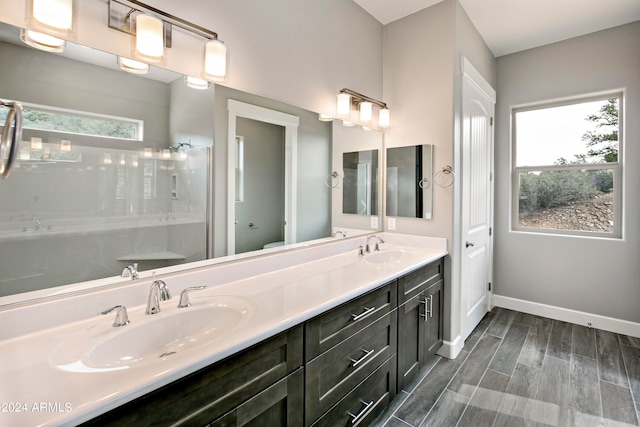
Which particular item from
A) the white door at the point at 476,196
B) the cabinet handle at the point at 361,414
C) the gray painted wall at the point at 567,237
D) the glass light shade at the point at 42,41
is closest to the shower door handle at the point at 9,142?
the glass light shade at the point at 42,41

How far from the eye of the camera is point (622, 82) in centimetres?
272

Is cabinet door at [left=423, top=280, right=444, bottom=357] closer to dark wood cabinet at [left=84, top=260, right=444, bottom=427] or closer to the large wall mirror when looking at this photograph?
dark wood cabinet at [left=84, top=260, right=444, bottom=427]

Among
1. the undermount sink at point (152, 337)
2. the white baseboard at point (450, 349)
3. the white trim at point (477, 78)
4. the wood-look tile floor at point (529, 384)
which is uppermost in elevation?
the white trim at point (477, 78)

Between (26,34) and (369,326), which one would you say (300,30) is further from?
(369,326)

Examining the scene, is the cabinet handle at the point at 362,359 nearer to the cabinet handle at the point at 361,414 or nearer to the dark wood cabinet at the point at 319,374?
the dark wood cabinet at the point at 319,374

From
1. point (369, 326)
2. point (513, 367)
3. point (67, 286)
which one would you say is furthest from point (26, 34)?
point (513, 367)

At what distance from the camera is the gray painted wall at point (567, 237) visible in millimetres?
2691

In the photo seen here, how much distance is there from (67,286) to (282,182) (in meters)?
1.14

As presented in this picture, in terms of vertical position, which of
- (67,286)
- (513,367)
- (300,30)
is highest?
(300,30)

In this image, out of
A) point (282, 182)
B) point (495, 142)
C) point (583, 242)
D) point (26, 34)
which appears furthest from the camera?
point (495, 142)

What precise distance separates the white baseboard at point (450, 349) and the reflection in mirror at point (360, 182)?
1188 millimetres

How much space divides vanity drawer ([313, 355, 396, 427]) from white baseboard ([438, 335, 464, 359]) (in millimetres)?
832

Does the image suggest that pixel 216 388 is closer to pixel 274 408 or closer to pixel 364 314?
pixel 274 408

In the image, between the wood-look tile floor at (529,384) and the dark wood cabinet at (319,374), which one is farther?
the wood-look tile floor at (529,384)
